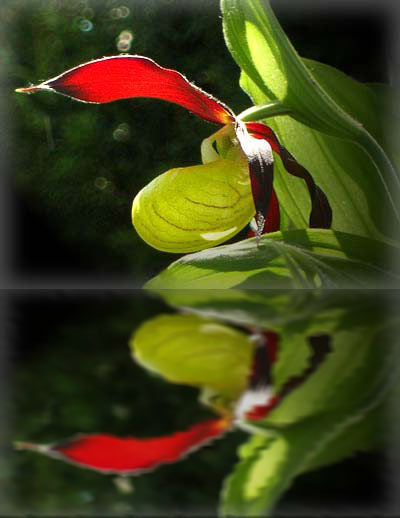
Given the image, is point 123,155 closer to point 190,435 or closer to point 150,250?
point 150,250

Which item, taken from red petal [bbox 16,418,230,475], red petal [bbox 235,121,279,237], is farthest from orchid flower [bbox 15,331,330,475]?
red petal [bbox 235,121,279,237]

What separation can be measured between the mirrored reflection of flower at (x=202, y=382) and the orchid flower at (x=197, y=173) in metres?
0.63

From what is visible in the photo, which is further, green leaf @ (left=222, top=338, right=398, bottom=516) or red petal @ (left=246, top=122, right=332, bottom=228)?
red petal @ (left=246, top=122, right=332, bottom=228)

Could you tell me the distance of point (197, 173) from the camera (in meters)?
1.62

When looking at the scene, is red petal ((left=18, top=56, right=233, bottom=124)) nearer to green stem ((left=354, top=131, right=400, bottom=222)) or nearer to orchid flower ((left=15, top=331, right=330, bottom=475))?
green stem ((left=354, top=131, right=400, bottom=222))

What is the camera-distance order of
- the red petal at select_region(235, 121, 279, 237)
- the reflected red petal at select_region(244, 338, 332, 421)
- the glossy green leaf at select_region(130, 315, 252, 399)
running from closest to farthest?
the reflected red petal at select_region(244, 338, 332, 421), the glossy green leaf at select_region(130, 315, 252, 399), the red petal at select_region(235, 121, 279, 237)

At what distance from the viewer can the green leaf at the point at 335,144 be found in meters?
1.65

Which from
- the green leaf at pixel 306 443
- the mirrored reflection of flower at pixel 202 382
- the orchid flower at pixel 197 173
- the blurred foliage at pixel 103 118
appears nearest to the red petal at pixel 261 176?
the orchid flower at pixel 197 173

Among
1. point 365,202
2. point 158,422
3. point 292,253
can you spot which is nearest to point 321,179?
point 365,202

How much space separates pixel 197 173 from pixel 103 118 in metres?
0.40

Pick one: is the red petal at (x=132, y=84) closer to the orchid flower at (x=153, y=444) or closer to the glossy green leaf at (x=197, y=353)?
the glossy green leaf at (x=197, y=353)

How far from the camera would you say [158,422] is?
518mm

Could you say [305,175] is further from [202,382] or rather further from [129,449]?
[129,449]

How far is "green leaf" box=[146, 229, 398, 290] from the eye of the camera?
5.23ft
